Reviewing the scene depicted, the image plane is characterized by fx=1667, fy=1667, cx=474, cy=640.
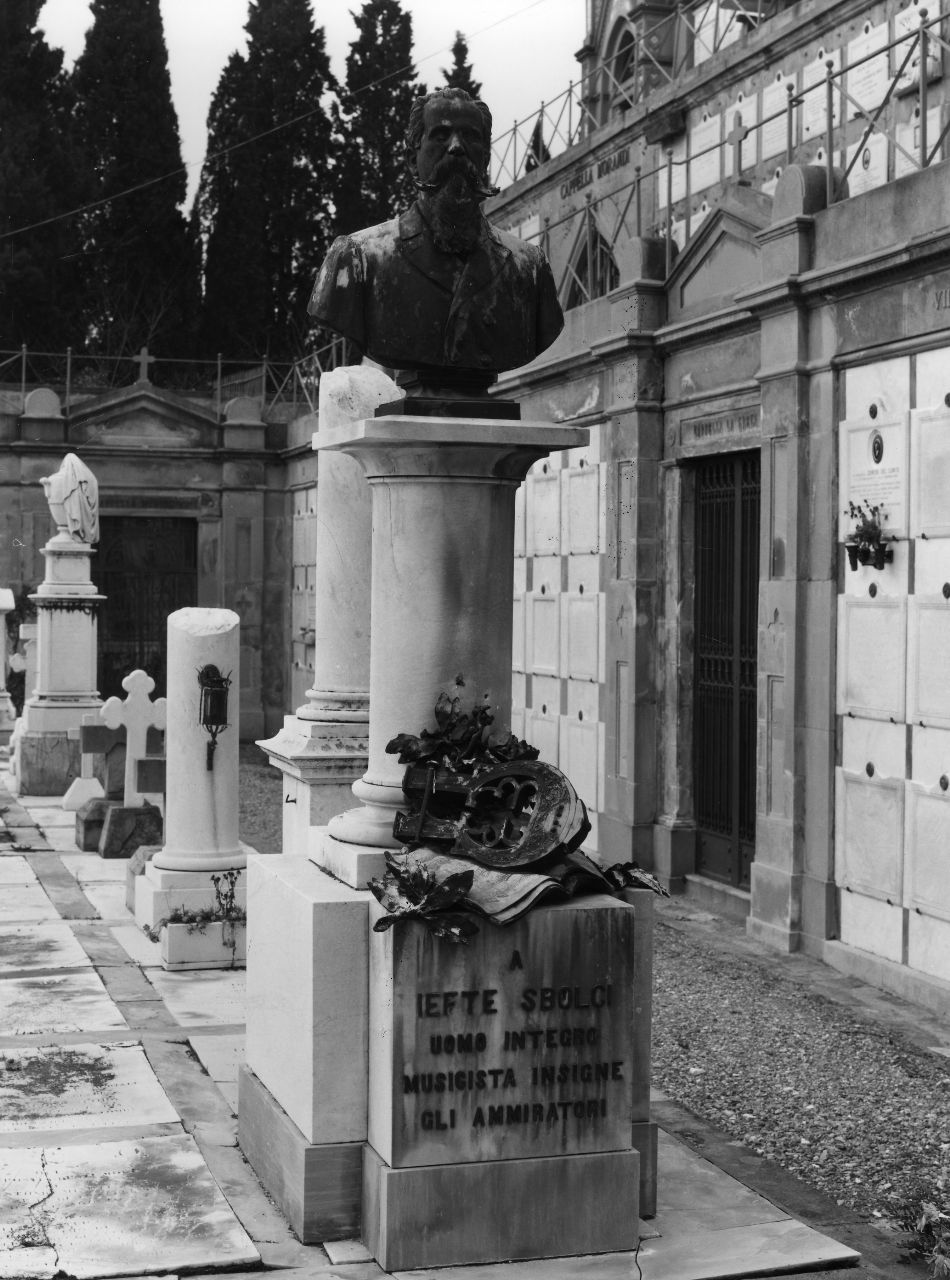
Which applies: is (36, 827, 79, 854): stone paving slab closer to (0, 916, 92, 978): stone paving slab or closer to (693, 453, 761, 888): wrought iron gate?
(0, 916, 92, 978): stone paving slab

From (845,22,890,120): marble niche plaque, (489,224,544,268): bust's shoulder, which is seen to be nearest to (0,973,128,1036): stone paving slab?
(489,224,544,268): bust's shoulder

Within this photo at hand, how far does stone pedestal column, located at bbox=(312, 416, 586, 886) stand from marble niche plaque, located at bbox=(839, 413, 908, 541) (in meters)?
3.98

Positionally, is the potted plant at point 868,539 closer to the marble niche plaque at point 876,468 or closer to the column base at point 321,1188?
the marble niche plaque at point 876,468

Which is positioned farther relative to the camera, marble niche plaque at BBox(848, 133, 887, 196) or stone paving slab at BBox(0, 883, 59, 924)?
marble niche plaque at BBox(848, 133, 887, 196)

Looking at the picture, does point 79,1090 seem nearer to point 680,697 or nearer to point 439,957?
point 439,957

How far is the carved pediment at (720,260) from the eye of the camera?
10234 millimetres

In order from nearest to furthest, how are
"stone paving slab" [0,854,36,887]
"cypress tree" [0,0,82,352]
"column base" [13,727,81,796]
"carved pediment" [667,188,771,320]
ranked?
"carved pediment" [667,188,771,320] < "stone paving slab" [0,854,36,887] < "column base" [13,727,81,796] < "cypress tree" [0,0,82,352]

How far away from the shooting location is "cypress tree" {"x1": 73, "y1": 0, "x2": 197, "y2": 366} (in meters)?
34.8

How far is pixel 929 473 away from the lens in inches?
329

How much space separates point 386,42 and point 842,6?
22.7 metres

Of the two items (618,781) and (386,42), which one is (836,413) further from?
(386,42)

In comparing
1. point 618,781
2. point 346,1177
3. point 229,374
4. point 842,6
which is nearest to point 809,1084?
point 346,1177

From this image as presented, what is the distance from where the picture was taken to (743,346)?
10312 mm

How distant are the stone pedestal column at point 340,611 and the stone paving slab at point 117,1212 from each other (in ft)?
8.47
